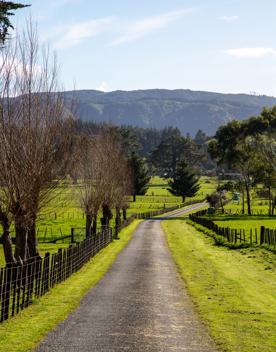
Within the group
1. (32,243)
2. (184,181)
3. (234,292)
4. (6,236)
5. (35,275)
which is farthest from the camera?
(184,181)

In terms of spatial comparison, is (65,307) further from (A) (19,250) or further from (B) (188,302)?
(A) (19,250)

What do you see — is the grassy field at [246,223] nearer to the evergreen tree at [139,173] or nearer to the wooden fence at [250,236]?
the wooden fence at [250,236]

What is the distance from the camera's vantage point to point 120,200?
207ft

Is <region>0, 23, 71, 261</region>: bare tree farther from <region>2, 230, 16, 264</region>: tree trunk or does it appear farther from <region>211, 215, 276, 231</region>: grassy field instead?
<region>211, 215, 276, 231</region>: grassy field

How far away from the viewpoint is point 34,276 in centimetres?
1923

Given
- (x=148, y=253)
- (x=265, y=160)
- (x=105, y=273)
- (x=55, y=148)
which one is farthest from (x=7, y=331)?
(x=265, y=160)

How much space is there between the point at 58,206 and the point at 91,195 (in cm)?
1906

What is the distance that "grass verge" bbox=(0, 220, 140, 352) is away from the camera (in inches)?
527

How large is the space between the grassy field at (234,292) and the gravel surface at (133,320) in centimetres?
57

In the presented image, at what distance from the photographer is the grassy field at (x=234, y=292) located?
1414 cm

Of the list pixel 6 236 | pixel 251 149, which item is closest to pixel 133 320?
pixel 6 236

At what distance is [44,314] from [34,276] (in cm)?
264


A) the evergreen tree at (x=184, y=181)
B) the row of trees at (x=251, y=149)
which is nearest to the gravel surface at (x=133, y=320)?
the row of trees at (x=251, y=149)

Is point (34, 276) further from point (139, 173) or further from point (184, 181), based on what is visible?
point (184, 181)
